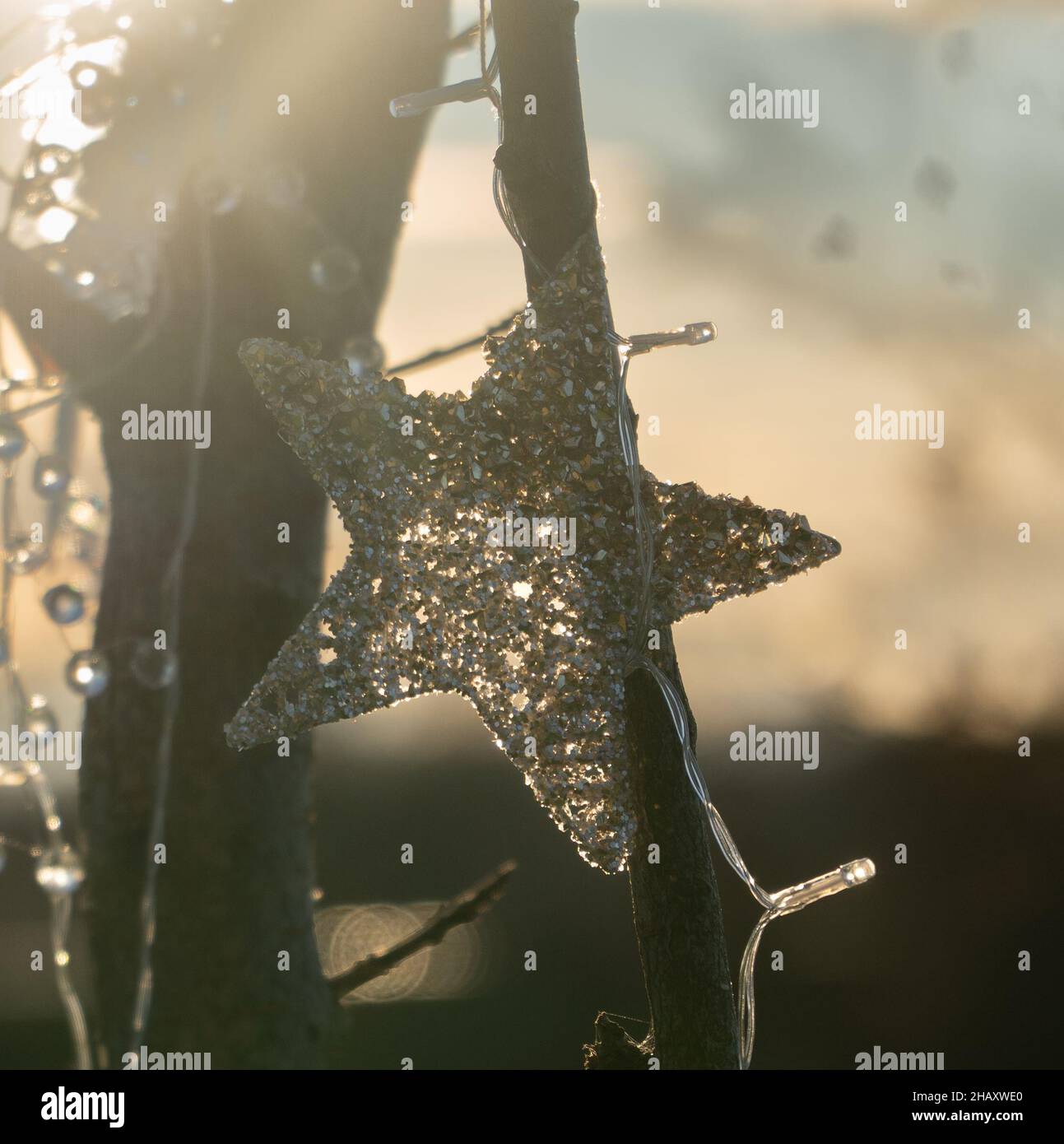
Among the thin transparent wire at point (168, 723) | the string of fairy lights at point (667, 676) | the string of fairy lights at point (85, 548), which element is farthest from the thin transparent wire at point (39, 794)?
the string of fairy lights at point (667, 676)

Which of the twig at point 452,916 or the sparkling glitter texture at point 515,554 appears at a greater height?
the sparkling glitter texture at point 515,554

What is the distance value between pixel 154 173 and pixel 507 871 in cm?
73

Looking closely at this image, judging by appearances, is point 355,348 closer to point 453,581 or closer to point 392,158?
point 392,158

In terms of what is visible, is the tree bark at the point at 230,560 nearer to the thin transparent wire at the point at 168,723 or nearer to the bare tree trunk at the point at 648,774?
the thin transparent wire at the point at 168,723

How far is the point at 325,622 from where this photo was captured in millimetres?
750

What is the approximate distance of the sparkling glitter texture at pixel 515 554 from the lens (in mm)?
697

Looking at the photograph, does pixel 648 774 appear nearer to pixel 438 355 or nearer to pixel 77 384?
pixel 438 355

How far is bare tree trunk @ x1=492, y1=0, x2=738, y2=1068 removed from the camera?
2.28ft

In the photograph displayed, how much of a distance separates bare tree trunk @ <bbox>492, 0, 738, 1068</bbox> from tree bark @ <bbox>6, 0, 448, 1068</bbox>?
14.5 inches

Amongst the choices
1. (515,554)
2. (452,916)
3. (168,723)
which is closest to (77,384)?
(168,723)

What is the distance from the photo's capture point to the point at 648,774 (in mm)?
705

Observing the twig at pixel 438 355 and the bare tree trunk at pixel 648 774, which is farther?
the twig at pixel 438 355

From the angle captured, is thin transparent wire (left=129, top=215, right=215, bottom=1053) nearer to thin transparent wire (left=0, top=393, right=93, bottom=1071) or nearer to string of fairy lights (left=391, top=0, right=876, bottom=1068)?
thin transparent wire (left=0, top=393, right=93, bottom=1071)
